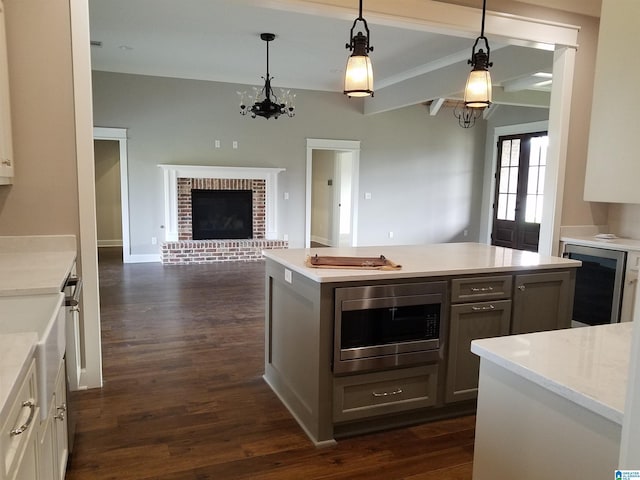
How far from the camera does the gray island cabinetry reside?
2416 millimetres

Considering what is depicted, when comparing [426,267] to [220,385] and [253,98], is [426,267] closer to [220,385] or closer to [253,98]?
[220,385]

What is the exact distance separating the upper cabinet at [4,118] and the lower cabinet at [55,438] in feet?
4.11

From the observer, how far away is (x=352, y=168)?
351 inches

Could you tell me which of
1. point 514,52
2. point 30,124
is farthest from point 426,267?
point 514,52

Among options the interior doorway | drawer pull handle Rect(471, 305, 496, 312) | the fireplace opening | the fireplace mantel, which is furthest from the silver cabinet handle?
the interior doorway

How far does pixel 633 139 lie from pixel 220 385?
2778 mm

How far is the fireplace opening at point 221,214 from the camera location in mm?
7902

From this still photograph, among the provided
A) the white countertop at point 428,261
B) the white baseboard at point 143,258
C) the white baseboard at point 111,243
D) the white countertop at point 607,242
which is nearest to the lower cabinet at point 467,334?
the white countertop at point 428,261

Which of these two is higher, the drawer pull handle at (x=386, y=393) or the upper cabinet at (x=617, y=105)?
the upper cabinet at (x=617, y=105)

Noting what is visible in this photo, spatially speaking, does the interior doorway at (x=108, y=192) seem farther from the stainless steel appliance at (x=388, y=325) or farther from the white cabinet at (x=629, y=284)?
the white cabinet at (x=629, y=284)

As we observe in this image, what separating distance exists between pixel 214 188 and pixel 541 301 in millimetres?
5981

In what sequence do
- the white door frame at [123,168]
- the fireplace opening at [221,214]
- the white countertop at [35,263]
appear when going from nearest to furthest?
the white countertop at [35,263] < the white door frame at [123,168] < the fireplace opening at [221,214]

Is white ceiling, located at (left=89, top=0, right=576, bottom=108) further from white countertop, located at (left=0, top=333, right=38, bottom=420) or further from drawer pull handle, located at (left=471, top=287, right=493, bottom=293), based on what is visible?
white countertop, located at (left=0, top=333, right=38, bottom=420)

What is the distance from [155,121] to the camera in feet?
24.5
